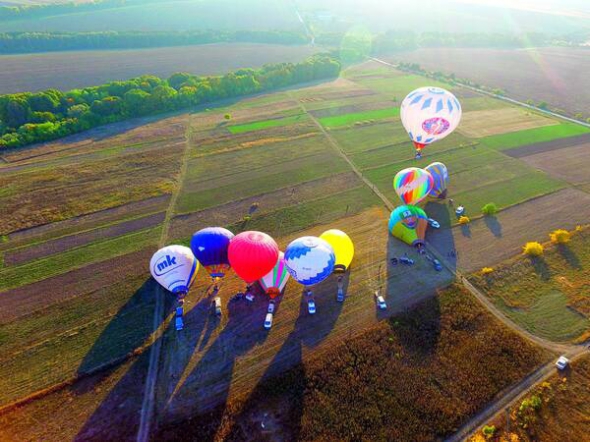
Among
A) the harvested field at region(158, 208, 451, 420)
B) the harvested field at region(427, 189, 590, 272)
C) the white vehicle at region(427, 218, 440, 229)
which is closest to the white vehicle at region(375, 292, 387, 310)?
the harvested field at region(158, 208, 451, 420)

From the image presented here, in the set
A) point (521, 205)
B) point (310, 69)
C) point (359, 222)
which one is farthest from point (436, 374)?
point (310, 69)

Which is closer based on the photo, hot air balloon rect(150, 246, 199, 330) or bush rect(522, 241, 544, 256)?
hot air balloon rect(150, 246, 199, 330)

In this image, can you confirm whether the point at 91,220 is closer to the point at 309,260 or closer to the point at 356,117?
the point at 309,260

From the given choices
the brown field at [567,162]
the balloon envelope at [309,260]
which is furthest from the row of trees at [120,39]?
the balloon envelope at [309,260]

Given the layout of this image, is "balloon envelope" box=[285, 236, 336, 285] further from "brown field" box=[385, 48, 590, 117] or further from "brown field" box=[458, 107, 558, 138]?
"brown field" box=[385, 48, 590, 117]

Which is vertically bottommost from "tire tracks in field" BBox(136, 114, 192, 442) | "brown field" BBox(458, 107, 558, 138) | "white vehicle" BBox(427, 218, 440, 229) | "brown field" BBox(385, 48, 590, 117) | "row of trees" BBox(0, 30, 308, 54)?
"tire tracks in field" BBox(136, 114, 192, 442)

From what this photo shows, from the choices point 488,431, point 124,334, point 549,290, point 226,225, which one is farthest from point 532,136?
point 124,334

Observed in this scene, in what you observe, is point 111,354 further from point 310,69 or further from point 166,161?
point 310,69
